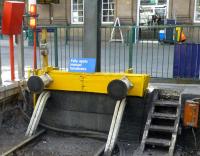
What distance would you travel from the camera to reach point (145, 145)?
20.4 feet

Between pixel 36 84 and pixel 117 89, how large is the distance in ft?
5.21

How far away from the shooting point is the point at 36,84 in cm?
666

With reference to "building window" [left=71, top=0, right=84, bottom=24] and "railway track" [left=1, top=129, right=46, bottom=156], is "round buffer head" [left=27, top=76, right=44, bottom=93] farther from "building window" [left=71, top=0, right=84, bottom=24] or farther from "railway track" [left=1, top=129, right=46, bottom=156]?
"building window" [left=71, top=0, right=84, bottom=24]

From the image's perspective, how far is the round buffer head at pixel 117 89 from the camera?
6109 millimetres

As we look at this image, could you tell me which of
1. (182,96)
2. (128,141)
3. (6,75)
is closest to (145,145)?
(128,141)

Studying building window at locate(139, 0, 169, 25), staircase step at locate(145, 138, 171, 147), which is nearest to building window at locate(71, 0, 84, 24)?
building window at locate(139, 0, 169, 25)

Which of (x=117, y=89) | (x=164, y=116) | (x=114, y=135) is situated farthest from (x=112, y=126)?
(x=164, y=116)

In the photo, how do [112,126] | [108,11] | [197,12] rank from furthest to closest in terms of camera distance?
[108,11] → [197,12] → [112,126]

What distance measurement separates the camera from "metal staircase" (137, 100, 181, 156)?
6074 millimetres

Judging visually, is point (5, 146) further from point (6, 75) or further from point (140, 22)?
point (140, 22)

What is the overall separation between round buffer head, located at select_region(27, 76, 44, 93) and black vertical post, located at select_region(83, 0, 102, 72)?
1.32m

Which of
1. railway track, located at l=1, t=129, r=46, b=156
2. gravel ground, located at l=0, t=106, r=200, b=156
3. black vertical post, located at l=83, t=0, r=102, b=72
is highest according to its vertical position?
black vertical post, located at l=83, t=0, r=102, b=72

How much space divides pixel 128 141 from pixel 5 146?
2.32 m

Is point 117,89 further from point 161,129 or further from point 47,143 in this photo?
point 47,143
